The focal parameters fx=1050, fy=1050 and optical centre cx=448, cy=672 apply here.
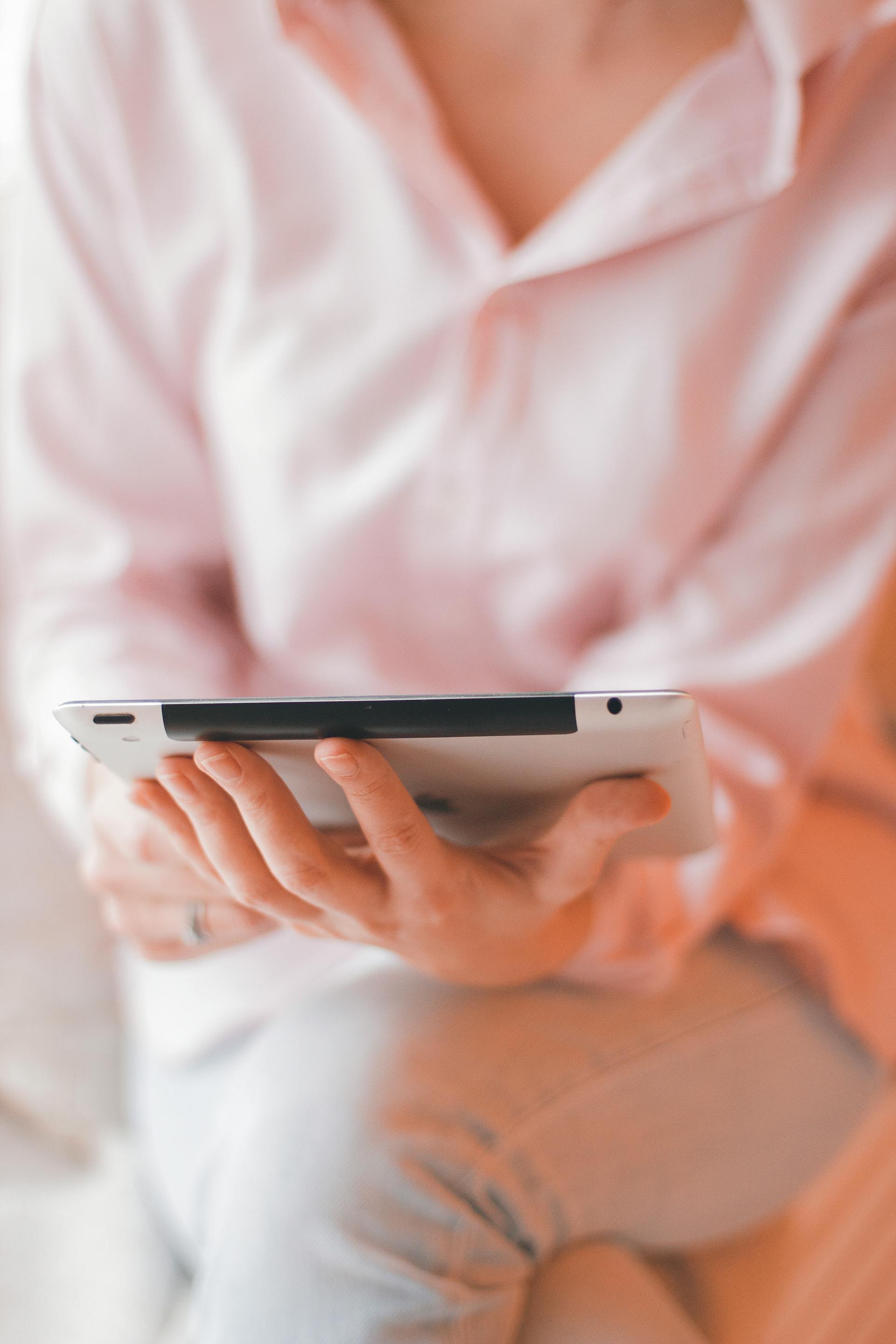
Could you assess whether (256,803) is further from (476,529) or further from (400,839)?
(476,529)

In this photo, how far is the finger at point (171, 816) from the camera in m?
0.43

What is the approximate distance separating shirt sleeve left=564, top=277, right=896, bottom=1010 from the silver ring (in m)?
0.22

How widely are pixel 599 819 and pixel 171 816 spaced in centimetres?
18

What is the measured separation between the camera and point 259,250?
62 centimetres

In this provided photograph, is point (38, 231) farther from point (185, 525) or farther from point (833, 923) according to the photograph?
point (833, 923)

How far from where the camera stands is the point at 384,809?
0.39 metres

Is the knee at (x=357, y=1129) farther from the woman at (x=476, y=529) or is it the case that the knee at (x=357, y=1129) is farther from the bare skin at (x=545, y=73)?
the bare skin at (x=545, y=73)

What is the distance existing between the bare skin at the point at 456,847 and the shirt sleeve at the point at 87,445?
0.11m

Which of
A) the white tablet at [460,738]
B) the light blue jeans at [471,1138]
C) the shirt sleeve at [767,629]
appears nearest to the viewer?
the white tablet at [460,738]

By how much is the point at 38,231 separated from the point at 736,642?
1.70 feet

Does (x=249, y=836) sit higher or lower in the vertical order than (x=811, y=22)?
lower

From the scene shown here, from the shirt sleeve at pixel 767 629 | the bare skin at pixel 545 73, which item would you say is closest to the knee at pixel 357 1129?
the shirt sleeve at pixel 767 629

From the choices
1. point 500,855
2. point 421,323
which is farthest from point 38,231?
point 500,855

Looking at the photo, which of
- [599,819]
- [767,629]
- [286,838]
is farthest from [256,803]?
[767,629]
